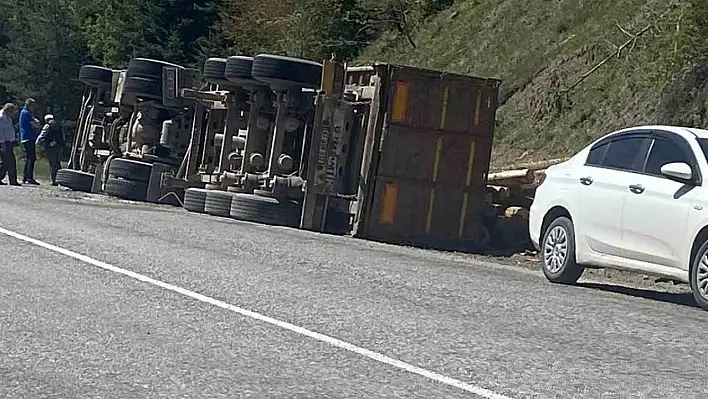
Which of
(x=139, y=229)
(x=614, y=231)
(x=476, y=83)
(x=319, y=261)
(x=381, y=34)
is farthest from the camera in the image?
(x=381, y=34)

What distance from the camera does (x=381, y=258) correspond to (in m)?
14.7

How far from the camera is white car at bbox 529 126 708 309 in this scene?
37.8ft

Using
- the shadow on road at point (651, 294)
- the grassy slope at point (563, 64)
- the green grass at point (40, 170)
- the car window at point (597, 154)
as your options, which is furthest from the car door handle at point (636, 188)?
the green grass at point (40, 170)

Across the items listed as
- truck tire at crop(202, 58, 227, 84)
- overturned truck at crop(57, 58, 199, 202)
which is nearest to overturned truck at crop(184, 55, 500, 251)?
truck tire at crop(202, 58, 227, 84)

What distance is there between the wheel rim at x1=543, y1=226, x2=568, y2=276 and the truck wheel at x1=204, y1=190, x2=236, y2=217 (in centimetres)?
723

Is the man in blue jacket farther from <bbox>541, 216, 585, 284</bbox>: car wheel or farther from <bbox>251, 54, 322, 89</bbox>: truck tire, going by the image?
<bbox>541, 216, 585, 284</bbox>: car wheel

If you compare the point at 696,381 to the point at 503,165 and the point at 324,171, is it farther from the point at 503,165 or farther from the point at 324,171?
the point at 503,165

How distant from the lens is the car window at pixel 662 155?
12062 mm

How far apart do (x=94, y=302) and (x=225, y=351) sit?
2.08 meters

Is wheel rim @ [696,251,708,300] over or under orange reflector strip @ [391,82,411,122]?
under

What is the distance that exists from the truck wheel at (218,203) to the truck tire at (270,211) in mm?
591

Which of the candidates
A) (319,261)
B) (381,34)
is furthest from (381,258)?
(381,34)

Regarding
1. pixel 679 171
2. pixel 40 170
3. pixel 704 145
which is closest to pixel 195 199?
pixel 704 145

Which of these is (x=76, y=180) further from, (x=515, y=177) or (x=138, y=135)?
(x=515, y=177)
